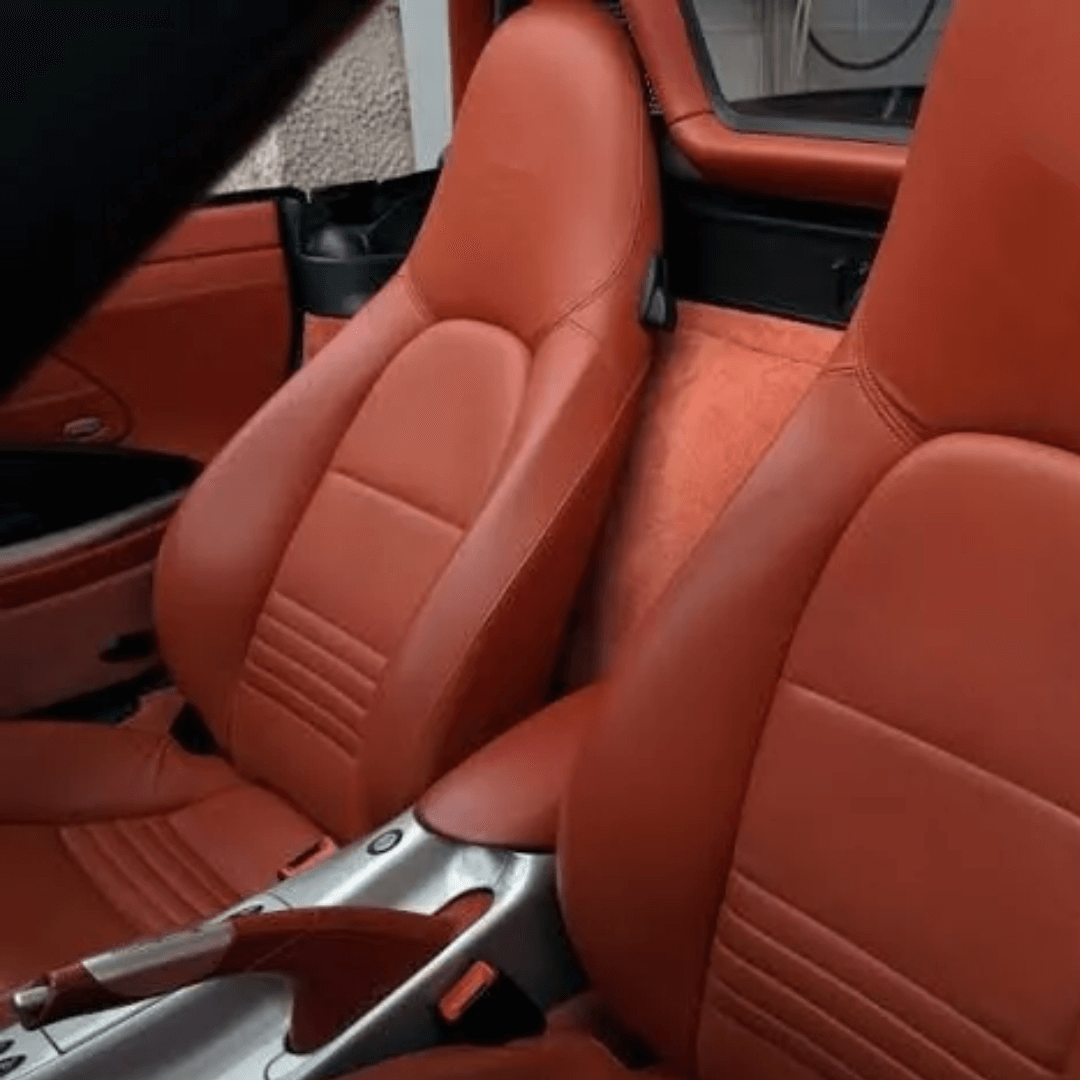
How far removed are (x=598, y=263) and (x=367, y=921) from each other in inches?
21.4

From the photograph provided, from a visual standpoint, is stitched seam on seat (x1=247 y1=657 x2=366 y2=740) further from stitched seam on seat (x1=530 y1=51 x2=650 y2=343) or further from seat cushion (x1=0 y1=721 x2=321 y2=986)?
stitched seam on seat (x1=530 y1=51 x2=650 y2=343)

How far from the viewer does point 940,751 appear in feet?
2.85

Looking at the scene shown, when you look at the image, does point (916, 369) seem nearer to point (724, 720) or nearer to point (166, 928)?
point (724, 720)

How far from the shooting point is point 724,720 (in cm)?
97

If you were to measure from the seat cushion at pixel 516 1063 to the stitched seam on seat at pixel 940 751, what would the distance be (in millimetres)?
288

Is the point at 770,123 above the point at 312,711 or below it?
above

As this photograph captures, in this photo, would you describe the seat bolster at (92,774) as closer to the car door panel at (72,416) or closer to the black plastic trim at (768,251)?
the car door panel at (72,416)

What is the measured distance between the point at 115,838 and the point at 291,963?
529mm

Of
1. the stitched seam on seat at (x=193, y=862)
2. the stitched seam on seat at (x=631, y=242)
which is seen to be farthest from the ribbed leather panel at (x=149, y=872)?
the stitched seam on seat at (x=631, y=242)

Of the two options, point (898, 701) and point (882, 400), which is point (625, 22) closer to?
point (882, 400)

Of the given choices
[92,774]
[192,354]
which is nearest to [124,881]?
[92,774]

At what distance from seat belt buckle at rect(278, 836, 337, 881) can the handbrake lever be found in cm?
14

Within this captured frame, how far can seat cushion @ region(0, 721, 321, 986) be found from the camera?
1305 mm

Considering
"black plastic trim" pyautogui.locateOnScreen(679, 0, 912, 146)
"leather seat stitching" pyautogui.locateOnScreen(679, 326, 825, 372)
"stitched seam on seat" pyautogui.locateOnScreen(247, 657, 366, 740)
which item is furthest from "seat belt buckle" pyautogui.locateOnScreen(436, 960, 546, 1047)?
"black plastic trim" pyautogui.locateOnScreen(679, 0, 912, 146)
